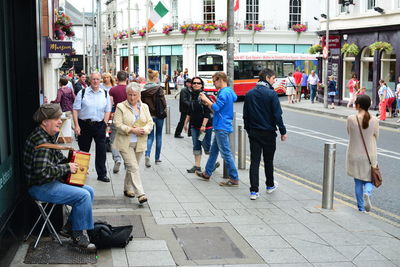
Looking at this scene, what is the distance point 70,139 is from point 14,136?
30.4 feet

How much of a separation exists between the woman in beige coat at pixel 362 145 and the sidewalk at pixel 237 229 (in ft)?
1.64

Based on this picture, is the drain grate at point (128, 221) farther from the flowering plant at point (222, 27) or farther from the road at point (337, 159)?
the flowering plant at point (222, 27)

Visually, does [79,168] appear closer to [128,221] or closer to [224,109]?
[128,221]

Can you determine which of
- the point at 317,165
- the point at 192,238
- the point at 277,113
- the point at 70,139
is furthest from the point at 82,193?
the point at 70,139

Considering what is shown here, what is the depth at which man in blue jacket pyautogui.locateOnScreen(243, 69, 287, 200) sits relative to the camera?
8742mm

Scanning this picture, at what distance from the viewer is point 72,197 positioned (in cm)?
610

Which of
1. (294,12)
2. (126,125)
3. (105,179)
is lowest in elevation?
(105,179)

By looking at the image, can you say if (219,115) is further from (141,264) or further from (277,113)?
(141,264)

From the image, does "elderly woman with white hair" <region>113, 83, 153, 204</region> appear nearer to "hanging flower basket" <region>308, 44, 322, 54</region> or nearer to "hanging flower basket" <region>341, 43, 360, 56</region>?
"hanging flower basket" <region>341, 43, 360, 56</region>

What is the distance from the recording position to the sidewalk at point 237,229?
19.9ft

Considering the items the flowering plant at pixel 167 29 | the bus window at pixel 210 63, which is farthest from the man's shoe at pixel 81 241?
the flowering plant at pixel 167 29

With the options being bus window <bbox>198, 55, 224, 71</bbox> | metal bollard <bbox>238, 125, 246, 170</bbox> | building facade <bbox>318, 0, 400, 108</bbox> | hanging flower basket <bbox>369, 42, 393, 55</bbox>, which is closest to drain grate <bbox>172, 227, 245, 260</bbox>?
metal bollard <bbox>238, 125, 246, 170</bbox>

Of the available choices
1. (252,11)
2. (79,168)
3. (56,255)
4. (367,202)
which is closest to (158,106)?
(367,202)

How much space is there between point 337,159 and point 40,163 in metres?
9.36
